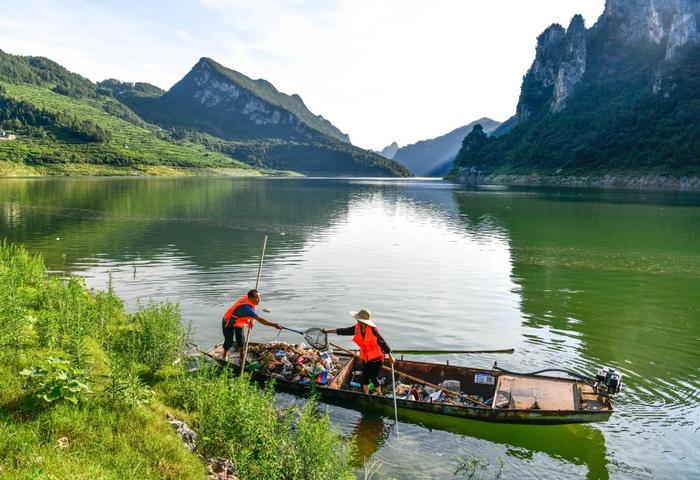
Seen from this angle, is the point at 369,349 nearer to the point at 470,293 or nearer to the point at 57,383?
the point at 57,383

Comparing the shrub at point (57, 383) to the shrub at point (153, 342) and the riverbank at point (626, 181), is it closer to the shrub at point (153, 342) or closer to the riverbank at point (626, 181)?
the shrub at point (153, 342)

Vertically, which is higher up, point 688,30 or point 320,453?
point 688,30

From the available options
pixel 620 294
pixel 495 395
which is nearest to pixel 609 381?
pixel 495 395

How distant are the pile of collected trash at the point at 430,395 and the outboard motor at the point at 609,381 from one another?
11.0 feet

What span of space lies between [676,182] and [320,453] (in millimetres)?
147534

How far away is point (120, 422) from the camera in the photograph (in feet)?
30.4

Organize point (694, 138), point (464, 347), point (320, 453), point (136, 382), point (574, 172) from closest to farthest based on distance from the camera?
point (320, 453), point (136, 382), point (464, 347), point (694, 138), point (574, 172)

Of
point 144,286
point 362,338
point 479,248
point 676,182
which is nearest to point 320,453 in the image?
point 362,338

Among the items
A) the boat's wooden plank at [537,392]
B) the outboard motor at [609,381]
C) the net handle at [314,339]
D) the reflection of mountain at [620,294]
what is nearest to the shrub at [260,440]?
the net handle at [314,339]

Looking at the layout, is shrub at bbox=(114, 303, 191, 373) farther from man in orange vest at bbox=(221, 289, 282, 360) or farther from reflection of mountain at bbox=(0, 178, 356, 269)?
Result: reflection of mountain at bbox=(0, 178, 356, 269)

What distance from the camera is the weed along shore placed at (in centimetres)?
807

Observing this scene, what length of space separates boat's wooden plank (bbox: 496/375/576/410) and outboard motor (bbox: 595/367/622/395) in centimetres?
81

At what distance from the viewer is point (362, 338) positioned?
15.7 meters

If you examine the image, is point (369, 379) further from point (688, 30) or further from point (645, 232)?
point (688, 30)
